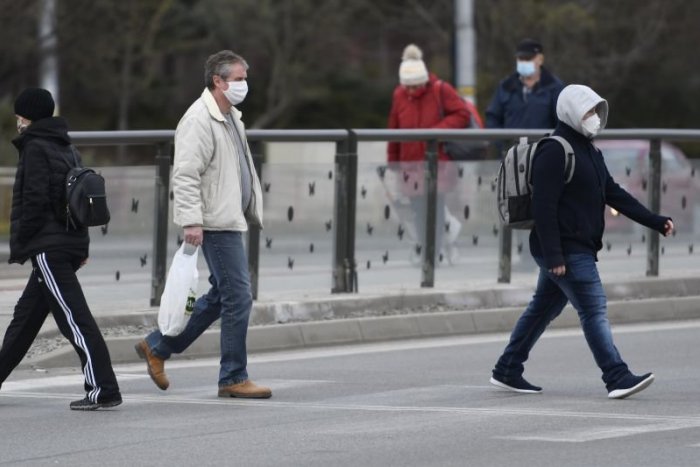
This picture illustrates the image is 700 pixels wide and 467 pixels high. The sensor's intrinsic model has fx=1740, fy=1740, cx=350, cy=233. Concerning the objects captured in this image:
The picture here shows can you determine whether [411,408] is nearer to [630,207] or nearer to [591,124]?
[630,207]

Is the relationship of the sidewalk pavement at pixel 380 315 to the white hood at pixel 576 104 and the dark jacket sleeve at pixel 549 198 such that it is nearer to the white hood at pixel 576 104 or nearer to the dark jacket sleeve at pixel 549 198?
the dark jacket sleeve at pixel 549 198

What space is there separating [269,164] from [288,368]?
6.23ft

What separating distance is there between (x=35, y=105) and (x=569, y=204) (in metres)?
2.78

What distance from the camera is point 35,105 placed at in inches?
343

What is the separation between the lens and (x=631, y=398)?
9172 mm

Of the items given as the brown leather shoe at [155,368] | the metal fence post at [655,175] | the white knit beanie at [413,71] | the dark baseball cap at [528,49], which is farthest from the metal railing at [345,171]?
the brown leather shoe at [155,368]

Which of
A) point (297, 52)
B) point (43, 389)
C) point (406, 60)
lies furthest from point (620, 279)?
point (297, 52)

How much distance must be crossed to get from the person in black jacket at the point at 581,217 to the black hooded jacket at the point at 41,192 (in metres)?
2.41

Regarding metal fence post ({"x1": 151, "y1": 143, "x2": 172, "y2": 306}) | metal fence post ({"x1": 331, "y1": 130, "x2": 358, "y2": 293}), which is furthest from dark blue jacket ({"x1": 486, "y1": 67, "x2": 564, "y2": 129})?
metal fence post ({"x1": 151, "y1": 143, "x2": 172, "y2": 306})

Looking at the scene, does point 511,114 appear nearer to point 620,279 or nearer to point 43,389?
point 620,279

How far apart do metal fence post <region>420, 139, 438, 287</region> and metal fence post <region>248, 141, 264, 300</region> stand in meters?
1.50

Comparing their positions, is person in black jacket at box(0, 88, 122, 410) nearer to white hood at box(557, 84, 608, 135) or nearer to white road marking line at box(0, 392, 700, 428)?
white road marking line at box(0, 392, 700, 428)

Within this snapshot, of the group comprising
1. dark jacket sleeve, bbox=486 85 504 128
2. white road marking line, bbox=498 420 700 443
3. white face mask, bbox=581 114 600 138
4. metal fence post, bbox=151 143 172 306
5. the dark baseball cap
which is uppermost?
the dark baseball cap

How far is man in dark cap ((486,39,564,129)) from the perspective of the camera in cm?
1431
